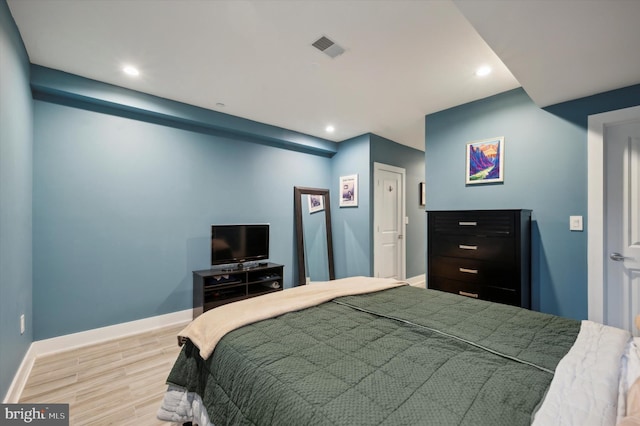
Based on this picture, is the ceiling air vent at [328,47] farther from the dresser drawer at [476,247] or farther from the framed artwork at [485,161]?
the dresser drawer at [476,247]

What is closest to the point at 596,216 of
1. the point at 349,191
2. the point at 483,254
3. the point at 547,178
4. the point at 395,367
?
the point at 547,178

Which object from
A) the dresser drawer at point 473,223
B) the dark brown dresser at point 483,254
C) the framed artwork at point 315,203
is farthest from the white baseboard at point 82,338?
the dresser drawer at point 473,223

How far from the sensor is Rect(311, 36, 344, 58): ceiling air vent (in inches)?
82.0

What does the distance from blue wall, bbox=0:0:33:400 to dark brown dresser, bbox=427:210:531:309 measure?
11.2 feet

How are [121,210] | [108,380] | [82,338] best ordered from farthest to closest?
[121,210], [82,338], [108,380]

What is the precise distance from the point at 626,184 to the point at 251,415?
325 centimetres

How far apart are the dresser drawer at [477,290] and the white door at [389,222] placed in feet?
4.94

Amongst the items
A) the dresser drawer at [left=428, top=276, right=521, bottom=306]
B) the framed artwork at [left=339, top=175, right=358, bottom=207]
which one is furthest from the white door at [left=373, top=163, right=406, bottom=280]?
the dresser drawer at [left=428, top=276, right=521, bottom=306]

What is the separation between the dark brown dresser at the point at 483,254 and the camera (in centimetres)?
244

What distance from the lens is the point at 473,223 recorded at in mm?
2674

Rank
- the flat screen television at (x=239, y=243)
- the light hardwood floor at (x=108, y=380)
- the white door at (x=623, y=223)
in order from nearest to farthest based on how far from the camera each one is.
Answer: the light hardwood floor at (x=108, y=380)
the white door at (x=623, y=223)
the flat screen television at (x=239, y=243)

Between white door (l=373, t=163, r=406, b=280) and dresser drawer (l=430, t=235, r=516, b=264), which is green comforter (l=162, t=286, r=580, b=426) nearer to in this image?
dresser drawer (l=430, t=235, r=516, b=264)

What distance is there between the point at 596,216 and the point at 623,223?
0.19 meters
